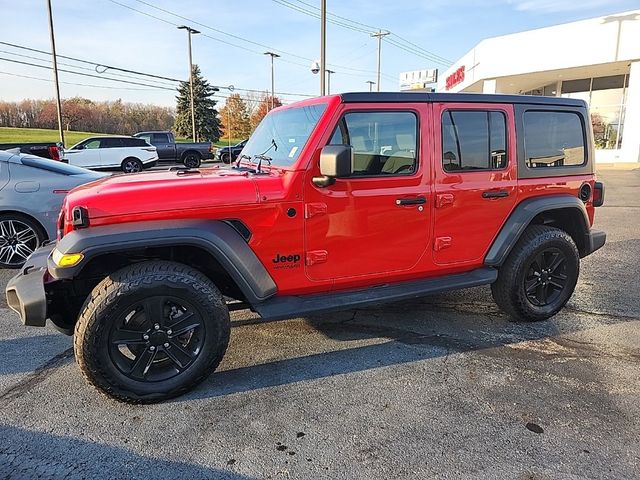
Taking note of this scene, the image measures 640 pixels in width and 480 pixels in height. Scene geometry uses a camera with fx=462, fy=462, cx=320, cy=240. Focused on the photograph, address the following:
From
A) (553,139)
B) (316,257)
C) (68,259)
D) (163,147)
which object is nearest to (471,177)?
(553,139)

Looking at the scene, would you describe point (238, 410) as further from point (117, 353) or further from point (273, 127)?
point (273, 127)

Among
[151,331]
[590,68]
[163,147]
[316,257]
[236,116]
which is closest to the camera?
[151,331]

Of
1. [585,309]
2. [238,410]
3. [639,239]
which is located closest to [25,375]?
[238,410]

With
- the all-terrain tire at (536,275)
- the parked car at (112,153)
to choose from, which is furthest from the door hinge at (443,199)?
the parked car at (112,153)

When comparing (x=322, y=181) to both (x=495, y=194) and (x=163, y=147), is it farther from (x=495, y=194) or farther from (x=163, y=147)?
(x=163, y=147)

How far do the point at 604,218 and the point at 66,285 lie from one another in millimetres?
9741

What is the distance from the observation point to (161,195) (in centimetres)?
283

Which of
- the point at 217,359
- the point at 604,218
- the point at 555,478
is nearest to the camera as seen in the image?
the point at 555,478

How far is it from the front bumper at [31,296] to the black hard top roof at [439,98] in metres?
2.31

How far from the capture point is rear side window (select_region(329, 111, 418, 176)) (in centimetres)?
326

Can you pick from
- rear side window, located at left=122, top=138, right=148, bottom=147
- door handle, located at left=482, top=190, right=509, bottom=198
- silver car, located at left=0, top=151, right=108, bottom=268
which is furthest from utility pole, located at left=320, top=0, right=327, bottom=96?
door handle, located at left=482, top=190, right=509, bottom=198

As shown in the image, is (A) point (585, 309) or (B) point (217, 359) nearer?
(B) point (217, 359)

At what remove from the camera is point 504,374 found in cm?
322

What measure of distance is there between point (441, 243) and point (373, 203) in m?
0.73
